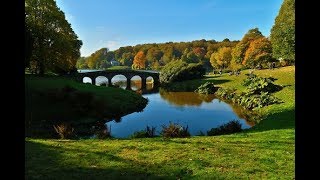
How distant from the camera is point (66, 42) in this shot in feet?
197

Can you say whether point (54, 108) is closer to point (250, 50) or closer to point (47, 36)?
point (47, 36)

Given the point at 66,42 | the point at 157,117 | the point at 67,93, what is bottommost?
the point at 157,117

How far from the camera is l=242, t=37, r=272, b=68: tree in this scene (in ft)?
280

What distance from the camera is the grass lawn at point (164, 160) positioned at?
448 inches

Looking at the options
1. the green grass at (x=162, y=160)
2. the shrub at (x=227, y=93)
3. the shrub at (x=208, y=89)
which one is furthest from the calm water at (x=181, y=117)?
the shrub at (x=208, y=89)

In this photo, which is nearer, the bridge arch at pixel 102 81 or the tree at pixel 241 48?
the bridge arch at pixel 102 81

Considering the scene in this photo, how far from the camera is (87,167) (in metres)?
12.2

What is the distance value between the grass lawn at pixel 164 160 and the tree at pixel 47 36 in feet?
142

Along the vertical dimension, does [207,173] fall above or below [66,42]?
below

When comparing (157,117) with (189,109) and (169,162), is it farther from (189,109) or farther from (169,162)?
(169,162)

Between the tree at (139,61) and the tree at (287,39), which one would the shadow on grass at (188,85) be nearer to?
the tree at (287,39)
